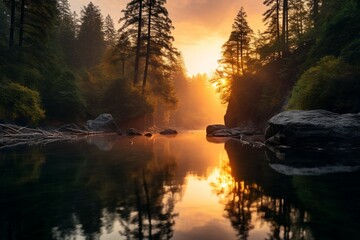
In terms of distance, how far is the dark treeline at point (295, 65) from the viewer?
17.2 m

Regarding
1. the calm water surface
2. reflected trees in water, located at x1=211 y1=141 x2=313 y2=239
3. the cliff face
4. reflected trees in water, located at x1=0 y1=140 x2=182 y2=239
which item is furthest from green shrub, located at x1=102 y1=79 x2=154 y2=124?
reflected trees in water, located at x1=211 y1=141 x2=313 y2=239

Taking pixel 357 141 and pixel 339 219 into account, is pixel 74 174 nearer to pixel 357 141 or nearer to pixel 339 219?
pixel 339 219

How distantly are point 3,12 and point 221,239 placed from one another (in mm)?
54265

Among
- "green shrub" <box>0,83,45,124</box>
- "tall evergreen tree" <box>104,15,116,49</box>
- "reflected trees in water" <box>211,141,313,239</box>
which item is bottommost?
"reflected trees in water" <box>211,141,313,239</box>

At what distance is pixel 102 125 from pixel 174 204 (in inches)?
1028

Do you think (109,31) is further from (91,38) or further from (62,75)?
(62,75)

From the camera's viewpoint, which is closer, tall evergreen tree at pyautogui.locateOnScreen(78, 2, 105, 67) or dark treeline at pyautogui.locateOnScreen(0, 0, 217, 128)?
dark treeline at pyautogui.locateOnScreen(0, 0, 217, 128)

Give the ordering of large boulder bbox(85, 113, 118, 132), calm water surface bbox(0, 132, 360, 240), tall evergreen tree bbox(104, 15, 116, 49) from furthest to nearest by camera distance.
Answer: tall evergreen tree bbox(104, 15, 116, 49) → large boulder bbox(85, 113, 118, 132) → calm water surface bbox(0, 132, 360, 240)

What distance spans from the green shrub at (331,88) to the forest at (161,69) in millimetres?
49

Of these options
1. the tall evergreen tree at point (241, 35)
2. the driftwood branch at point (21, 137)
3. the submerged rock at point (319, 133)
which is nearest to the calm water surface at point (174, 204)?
the submerged rock at point (319, 133)

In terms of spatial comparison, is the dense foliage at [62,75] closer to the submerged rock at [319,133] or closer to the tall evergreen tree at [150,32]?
the tall evergreen tree at [150,32]

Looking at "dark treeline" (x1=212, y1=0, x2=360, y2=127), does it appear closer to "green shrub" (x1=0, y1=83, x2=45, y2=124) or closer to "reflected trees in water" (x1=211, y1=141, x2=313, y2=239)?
"reflected trees in water" (x1=211, y1=141, x2=313, y2=239)

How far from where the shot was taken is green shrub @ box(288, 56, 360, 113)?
52.9ft

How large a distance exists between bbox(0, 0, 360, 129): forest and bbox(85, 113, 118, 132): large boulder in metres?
2.22
